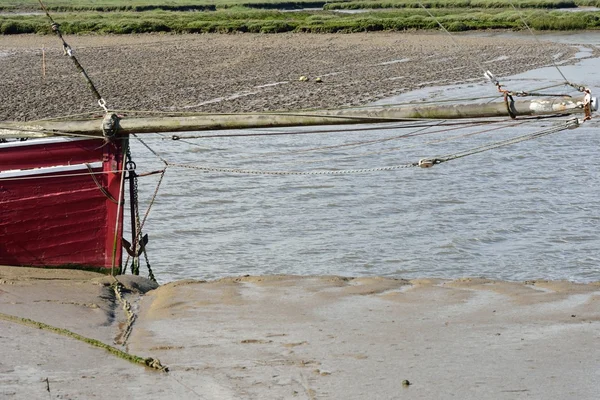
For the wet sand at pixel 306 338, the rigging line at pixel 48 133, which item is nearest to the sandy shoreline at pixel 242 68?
the rigging line at pixel 48 133

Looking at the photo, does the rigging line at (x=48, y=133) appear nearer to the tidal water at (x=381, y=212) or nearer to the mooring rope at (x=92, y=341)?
the tidal water at (x=381, y=212)

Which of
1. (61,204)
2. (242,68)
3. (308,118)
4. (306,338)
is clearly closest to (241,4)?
(242,68)

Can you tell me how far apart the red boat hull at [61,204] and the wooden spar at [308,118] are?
23 centimetres

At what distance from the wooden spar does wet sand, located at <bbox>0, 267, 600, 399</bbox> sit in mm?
1788

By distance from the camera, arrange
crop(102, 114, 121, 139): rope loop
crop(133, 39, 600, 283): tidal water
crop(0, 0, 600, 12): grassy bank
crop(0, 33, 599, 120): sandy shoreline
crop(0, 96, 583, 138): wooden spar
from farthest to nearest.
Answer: crop(0, 0, 600, 12): grassy bank < crop(0, 33, 599, 120): sandy shoreline < crop(133, 39, 600, 283): tidal water < crop(102, 114, 121, 139): rope loop < crop(0, 96, 583, 138): wooden spar

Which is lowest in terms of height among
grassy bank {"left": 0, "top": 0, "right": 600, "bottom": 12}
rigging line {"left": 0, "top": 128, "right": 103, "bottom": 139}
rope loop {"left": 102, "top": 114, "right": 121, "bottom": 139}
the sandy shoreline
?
grassy bank {"left": 0, "top": 0, "right": 600, "bottom": 12}

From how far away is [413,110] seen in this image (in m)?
10.2

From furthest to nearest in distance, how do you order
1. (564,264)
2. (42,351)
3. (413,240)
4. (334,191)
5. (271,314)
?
(334,191), (413,240), (564,264), (271,314), (42,351)

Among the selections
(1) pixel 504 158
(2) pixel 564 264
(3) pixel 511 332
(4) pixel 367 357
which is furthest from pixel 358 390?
(1) pixel 504 158

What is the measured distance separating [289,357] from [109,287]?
3.31 meters

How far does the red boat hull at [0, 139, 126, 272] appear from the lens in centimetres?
1107

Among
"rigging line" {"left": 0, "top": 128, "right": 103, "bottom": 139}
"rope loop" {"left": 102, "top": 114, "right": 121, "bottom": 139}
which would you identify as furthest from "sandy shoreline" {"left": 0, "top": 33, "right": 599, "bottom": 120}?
"rope loop" {"left": 102, "top": 114, "right": 121, "bottom": 139}

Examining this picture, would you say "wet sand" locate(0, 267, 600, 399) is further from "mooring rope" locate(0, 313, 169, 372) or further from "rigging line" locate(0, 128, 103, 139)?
"rigging line" locate(0, 128, 103, 139)

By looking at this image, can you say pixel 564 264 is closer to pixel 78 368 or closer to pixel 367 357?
pixel 367 357
